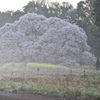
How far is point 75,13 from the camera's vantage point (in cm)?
5581

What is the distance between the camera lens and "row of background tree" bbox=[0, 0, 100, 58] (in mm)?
48625

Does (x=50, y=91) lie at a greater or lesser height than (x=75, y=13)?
lesser

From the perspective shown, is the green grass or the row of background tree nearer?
the green grass

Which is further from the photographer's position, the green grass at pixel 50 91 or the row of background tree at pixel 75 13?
the row of background tree at pixel 75 13

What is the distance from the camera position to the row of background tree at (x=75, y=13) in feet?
160

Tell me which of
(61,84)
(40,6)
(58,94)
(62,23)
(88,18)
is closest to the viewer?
(58,94)

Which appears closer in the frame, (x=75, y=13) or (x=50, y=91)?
(x=50, y=91)

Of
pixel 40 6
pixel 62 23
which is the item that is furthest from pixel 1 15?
pixel 62 23

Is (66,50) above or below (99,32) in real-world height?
below

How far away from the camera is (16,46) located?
1560 inches

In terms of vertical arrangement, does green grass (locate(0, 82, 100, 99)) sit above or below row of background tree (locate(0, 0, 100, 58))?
below

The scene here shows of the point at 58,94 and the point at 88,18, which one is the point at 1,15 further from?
the point at 58,94

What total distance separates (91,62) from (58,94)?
3100 cm

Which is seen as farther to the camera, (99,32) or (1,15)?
(1,15)
